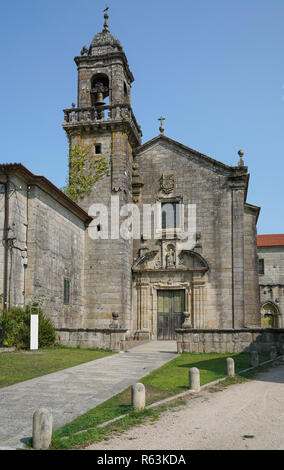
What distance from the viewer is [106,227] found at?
24.5 meters

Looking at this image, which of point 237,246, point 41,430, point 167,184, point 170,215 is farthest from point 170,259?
point 41,430

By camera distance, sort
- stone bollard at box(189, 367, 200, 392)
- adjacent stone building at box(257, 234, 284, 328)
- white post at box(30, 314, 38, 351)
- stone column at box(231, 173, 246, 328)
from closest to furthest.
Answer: stone bollard at box(189, 367, 200, 392) < white post at box(30, 314, 38, 351) < stone column at box(231, 173, 246, 328) < adjacent stone building at box(257, 234, 284, 328)

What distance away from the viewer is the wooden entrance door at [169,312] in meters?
24.7

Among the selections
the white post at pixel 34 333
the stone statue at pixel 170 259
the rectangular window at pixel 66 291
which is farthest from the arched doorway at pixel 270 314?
the white post at pixel 34 333

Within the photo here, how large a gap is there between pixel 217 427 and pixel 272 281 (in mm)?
37242

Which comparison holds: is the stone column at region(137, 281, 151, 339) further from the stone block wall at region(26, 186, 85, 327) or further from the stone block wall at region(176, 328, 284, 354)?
the stone block wall at region(176, 328, 284, 354)

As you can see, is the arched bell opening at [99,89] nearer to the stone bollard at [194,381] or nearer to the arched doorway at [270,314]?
the stone bollard at [194,381]

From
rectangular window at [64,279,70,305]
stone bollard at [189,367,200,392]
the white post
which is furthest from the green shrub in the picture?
stone bollard at [189,367,200,392]

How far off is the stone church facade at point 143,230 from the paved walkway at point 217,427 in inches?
553

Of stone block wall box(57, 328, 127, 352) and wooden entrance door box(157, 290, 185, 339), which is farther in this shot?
wooden entrance door box(157, 290, 185, 339)

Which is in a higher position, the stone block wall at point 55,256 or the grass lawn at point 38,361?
the stone block wall at point 55,256

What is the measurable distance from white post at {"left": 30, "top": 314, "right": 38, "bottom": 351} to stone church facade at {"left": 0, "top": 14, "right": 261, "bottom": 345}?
5.79m

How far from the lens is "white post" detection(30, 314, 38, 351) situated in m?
15.9
